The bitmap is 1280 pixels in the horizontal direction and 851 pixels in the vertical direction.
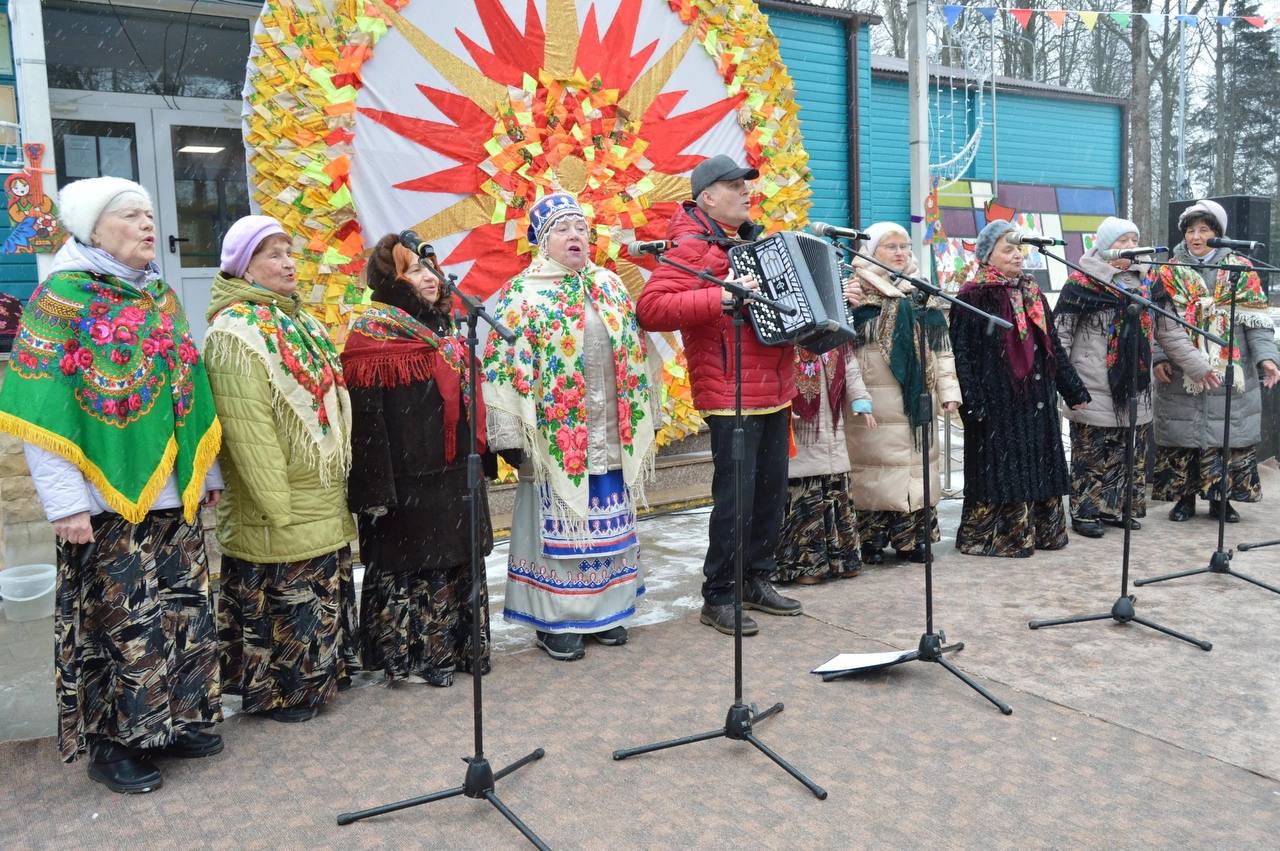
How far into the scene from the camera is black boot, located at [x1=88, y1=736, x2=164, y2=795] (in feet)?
9.10

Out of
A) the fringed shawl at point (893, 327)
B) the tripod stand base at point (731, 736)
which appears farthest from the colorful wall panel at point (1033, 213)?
the tripod stand base at point (731, 736)

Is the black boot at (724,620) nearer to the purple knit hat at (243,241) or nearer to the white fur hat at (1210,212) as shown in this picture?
the purple knit hat at (243,241)

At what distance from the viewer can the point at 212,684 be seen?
2.98m

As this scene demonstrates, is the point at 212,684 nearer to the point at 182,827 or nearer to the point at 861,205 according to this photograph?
the point at 182,827

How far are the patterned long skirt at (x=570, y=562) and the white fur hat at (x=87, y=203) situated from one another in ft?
5.30

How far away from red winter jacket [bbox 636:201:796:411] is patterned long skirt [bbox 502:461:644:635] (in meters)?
0.51

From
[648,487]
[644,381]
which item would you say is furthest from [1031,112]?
[644,381]

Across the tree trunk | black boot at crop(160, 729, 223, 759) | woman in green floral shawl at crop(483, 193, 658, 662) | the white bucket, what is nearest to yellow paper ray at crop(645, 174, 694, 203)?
woman in green floral shawl at crop(483, 193, 658, 662)

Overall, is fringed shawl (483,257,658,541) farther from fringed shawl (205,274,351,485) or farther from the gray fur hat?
the gray fur hat

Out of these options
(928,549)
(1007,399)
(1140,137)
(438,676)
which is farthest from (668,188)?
(1140,137)

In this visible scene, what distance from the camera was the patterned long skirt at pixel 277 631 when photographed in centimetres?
319

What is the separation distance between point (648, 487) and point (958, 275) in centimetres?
494

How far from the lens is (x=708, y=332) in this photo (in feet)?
12.9

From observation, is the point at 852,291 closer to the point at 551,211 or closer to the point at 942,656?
the point at 551,211
